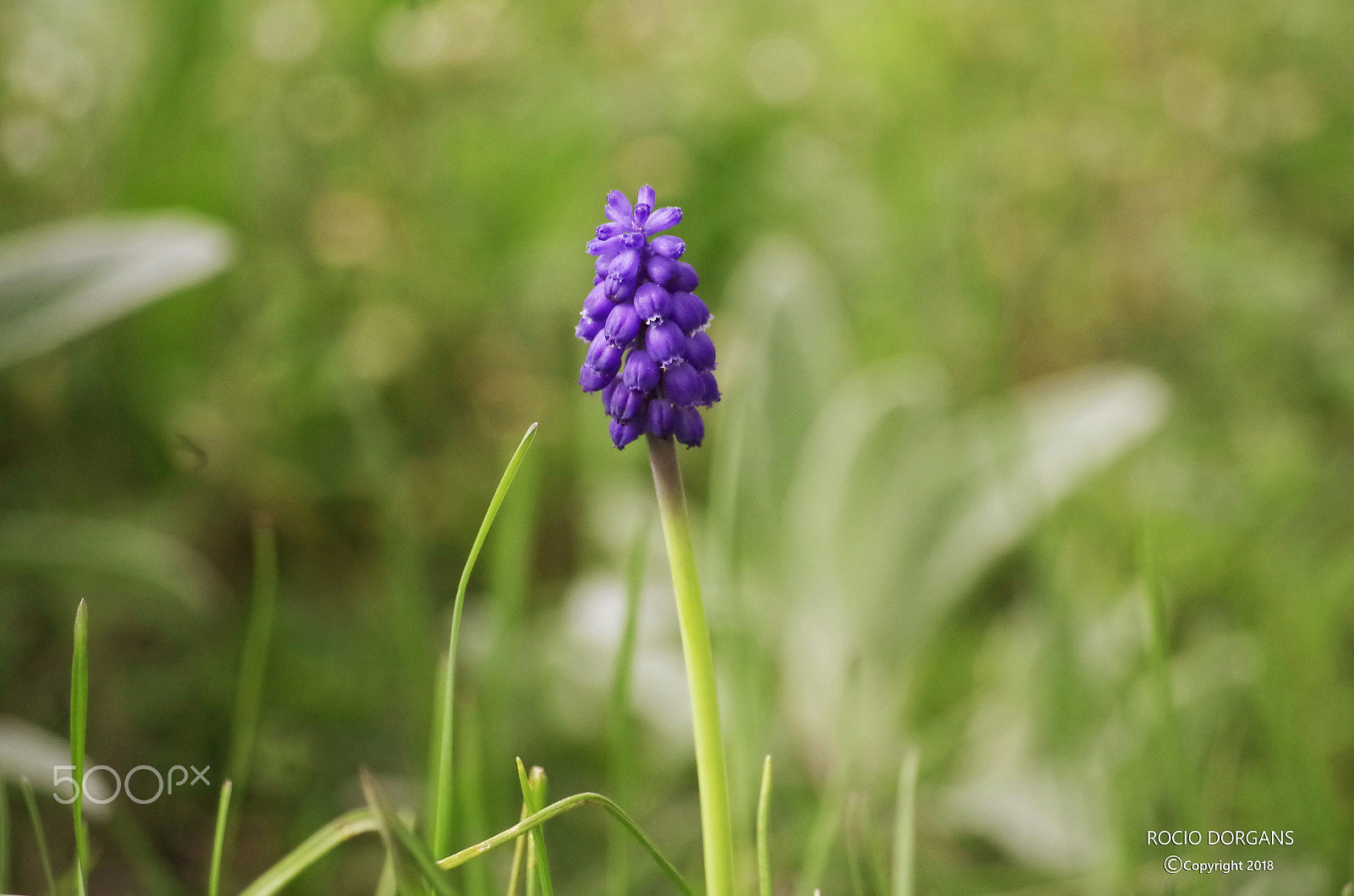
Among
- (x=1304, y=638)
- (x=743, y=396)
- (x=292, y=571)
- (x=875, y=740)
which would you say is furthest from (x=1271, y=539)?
(x=292, y=571)

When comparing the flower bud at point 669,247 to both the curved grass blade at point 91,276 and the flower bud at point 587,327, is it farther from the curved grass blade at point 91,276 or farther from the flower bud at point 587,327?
the curved grass blade at point 91,276

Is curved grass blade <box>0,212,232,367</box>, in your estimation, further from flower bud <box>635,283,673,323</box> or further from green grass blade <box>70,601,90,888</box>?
flower bud <box>635,283,673,323</box>

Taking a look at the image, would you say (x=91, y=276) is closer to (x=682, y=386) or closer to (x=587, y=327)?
(x=587, y=327)

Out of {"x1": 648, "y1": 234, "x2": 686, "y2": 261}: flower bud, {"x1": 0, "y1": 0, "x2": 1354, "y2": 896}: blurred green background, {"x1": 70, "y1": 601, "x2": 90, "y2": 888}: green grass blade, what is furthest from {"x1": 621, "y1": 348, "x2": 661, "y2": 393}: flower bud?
{"x1": 70, "y1": 601, "x2": 90, "y2": 888}: green grass blade

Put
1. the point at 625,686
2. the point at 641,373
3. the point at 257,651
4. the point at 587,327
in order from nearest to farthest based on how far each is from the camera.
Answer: the point at 641,373 → the point at 587,327 → the point at 625,686 → the point at 257,651

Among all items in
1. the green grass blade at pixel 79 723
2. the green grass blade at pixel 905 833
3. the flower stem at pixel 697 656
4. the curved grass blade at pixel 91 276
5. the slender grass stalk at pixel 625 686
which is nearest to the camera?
the flower stem at pixel 697 656

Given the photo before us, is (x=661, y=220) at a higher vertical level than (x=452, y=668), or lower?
higher

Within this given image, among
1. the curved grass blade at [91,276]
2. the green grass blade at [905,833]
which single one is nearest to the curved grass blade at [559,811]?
the green grass blade at [905,833]

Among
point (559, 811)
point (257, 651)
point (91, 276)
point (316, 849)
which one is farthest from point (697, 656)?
point (91, 276)
